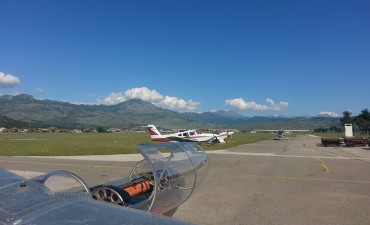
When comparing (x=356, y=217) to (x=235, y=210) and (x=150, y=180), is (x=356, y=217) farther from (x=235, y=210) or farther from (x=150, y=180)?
(x=150, y=180)

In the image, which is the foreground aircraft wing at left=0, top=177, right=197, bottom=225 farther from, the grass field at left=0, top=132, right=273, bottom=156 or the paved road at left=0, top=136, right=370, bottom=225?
the grass field at left=0, top=132, right=273, bottom=156

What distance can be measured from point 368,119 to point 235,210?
500 ft

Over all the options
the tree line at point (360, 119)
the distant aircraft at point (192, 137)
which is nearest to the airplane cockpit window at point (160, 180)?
the distant aircraft at point (192, 137)

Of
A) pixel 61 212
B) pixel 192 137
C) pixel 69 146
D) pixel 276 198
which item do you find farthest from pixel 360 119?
pixel 61 212

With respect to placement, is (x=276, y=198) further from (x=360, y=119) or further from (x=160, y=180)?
(x=360, y=119)

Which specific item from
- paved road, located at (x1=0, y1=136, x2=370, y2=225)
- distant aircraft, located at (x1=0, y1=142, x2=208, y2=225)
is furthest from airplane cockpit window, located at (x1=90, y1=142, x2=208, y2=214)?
paved road, located at (x1=0, y1=136, x2=370, y2=225)

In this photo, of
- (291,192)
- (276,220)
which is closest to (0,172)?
(276,220)

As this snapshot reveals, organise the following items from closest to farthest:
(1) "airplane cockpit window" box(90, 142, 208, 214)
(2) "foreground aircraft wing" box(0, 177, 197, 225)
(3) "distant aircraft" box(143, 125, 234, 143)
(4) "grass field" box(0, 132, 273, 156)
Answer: (2) "foreground aircraft wing" box(0, 177, 197, 225) → (1) "airplane cockpit window" box(90, 142, 208, 214) → (4) "grass field" box(0, 132, 273, 156) → (3) "distant aircraft" box(143, 125, 234, 143)

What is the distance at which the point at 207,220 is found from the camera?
7.54 m

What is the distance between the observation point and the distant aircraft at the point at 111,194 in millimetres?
2602

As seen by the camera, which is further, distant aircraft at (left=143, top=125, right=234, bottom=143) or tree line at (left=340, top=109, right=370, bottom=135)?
tree line at (left=340, top=109, right=370, bottom=135)

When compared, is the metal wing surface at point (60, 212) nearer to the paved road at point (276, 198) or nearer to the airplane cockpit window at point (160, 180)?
the airplane cockpit window at point (160, 180)

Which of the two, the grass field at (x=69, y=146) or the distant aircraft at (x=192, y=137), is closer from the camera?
the grass field at (x=69, y=146)

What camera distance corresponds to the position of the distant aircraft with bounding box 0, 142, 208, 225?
2602mm
